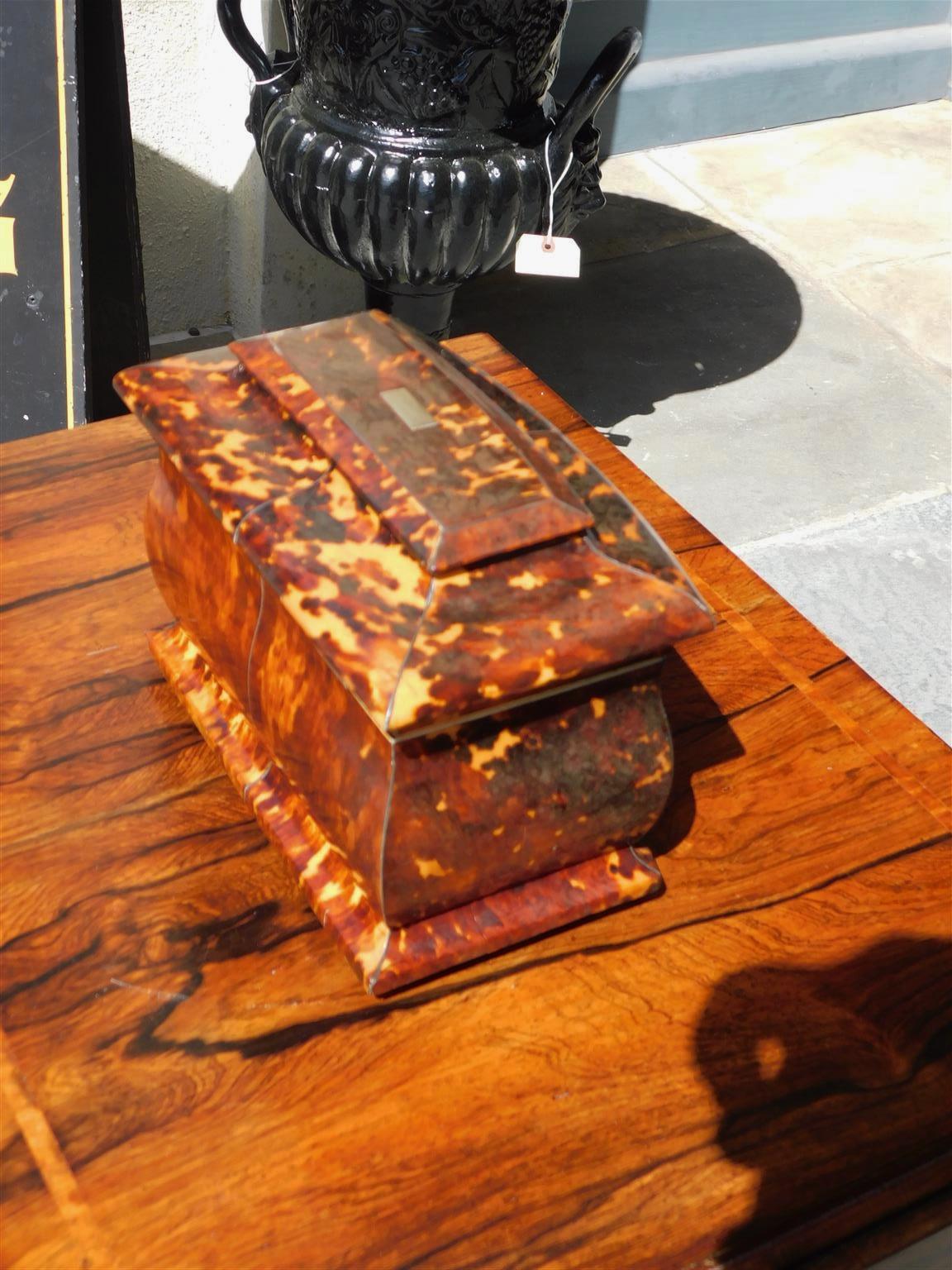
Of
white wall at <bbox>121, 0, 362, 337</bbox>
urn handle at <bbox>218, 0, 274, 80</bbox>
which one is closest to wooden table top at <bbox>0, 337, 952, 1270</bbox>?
urn handle at <bbox>218, 0, 274, 80</bbox>

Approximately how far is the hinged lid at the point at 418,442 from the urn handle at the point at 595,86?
76cm

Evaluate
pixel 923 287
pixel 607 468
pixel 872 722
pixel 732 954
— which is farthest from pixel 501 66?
pixel 923 287

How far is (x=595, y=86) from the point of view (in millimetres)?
1404

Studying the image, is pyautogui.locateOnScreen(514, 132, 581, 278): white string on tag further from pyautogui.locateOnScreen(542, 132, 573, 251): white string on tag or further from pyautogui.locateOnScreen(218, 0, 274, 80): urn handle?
pyautogui.locateOnScreen(218, 0, 274, 80): urn handle

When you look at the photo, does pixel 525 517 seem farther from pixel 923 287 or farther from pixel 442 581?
pixel 923 287

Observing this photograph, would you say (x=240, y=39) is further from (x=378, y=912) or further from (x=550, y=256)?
(x=378, y=912)

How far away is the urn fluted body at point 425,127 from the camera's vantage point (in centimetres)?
139

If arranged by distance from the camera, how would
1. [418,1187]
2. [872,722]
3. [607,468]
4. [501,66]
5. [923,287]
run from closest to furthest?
1. [418,1187]
2. [872,722]
3. [607,468]
4. [501,66]
5. [923,287]

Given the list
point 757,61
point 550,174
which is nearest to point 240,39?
point 550,174

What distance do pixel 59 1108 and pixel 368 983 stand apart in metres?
0.16

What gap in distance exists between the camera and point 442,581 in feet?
2.05

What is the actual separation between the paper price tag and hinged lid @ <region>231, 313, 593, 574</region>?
0.45m

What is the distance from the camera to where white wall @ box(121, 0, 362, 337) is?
184cm

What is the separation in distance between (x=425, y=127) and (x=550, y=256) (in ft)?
1.16
